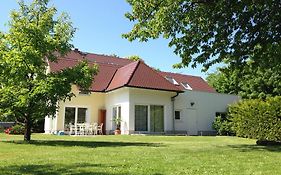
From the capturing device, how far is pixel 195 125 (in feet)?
107

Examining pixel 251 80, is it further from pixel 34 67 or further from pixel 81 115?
pixel 34 67

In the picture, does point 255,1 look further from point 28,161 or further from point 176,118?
point 176,118

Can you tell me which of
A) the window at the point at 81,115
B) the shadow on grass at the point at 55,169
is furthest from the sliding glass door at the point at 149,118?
the shadow on grass at the point at 55,169

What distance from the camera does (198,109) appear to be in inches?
1302

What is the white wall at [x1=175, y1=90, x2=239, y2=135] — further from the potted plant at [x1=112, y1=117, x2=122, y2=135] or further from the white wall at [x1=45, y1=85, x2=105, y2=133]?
the white wall at [x1=45, y1=85, x2=105, y2=133]

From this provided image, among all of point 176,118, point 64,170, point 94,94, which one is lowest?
point 64,170

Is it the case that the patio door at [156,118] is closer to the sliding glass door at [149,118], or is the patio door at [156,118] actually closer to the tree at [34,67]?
the sliding glass door at [149,118]

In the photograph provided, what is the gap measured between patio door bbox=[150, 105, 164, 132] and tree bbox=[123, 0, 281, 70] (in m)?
15.1

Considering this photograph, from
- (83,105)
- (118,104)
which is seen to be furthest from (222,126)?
(83,105)

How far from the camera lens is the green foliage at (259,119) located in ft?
67.3

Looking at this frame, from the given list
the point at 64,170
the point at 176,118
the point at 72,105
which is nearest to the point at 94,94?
the point at 72,105

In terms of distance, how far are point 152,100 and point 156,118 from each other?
1.67 m

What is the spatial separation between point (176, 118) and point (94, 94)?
7810 millimetres

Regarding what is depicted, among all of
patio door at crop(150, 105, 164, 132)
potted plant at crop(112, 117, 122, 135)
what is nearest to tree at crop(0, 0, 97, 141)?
potted plant at crop(112, 117, 122, 135)
